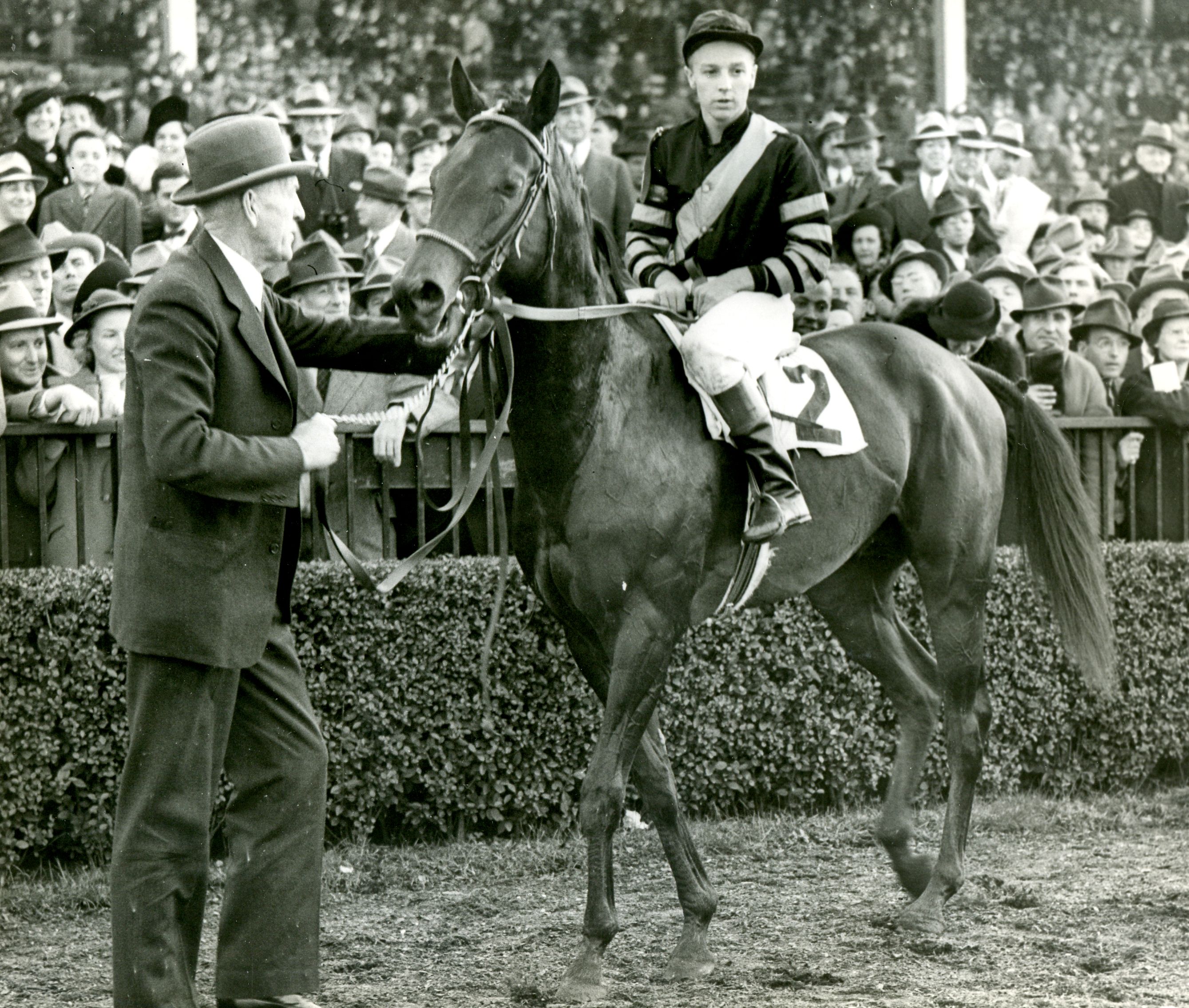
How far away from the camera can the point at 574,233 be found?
5.05m

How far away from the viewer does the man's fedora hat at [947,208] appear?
10578mm

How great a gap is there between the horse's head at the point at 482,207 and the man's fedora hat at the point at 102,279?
3562 millimetres

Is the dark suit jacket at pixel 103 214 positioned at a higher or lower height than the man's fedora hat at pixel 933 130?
lower

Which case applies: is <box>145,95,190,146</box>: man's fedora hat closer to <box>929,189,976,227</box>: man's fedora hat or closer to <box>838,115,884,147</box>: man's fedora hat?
<box>838,115,884,147</box>: man's fedora hat

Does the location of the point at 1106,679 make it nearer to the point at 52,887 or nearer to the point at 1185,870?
the point at 1185,870

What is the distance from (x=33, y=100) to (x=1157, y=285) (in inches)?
280

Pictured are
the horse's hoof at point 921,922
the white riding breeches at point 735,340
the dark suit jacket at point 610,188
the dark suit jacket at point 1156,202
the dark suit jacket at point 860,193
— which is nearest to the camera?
the white riding breeches at point 735,340

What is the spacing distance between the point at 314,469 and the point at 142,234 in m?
6.03

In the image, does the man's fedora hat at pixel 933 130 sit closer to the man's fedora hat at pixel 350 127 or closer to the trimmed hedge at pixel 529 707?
the man's fedora hat at pixel 350 127

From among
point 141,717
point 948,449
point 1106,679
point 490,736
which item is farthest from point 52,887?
point 1106,679

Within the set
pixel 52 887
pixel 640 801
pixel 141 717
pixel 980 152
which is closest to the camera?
pixel 141 717

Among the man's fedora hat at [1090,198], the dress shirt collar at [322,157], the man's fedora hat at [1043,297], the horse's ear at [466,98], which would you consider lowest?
the man's fedora hat at [1043,297]

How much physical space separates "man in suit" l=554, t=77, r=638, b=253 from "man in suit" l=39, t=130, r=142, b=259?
101 inches

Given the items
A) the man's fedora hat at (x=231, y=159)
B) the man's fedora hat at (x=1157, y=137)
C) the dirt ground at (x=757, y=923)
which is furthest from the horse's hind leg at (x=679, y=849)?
the man's fedora hat at (x=1157, y=137)
